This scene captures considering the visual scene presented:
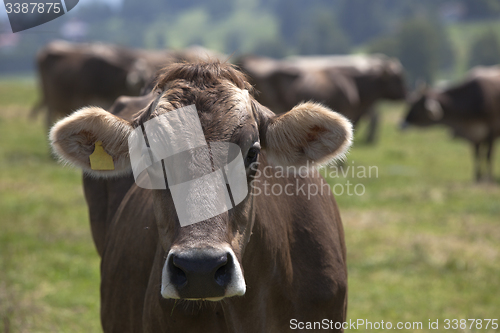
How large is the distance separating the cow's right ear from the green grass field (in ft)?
5.69

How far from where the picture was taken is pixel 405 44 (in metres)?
82.1

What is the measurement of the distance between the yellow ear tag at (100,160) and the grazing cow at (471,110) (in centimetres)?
1002

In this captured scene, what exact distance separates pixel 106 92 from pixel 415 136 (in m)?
11.7

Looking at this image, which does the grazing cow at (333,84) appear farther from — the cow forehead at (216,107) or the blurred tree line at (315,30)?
the blurred tree line at (315,30)


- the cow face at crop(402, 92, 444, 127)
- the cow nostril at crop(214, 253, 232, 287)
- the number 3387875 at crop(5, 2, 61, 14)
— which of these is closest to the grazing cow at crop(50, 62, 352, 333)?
the cow nostril at crop(214, 253, 232, 287)

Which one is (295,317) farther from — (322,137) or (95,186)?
(95,186)

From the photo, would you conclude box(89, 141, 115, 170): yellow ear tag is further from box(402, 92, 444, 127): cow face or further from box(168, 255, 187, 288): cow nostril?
box(402, 92, 444, 127): cow face

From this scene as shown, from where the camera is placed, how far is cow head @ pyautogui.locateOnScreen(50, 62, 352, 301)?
194 cm

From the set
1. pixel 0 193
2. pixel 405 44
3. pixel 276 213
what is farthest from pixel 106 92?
pixel 405 44

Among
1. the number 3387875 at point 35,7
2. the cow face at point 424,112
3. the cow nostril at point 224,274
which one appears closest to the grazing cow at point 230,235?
the cow nostril at point 224,274

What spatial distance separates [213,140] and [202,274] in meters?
0.55

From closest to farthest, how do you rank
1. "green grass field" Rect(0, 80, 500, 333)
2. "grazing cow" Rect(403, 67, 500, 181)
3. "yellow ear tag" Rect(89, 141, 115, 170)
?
"yellow ear tag" Rect(89, 141, 115, 170), "green grass field" Rect(0, 80, 500, 333), "grazing cow" Rect(403, 67, 500, 181)

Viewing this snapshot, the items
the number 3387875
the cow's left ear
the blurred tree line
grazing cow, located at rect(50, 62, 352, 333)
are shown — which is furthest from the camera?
the blurred tree line

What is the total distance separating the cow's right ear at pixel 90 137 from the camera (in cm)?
246
